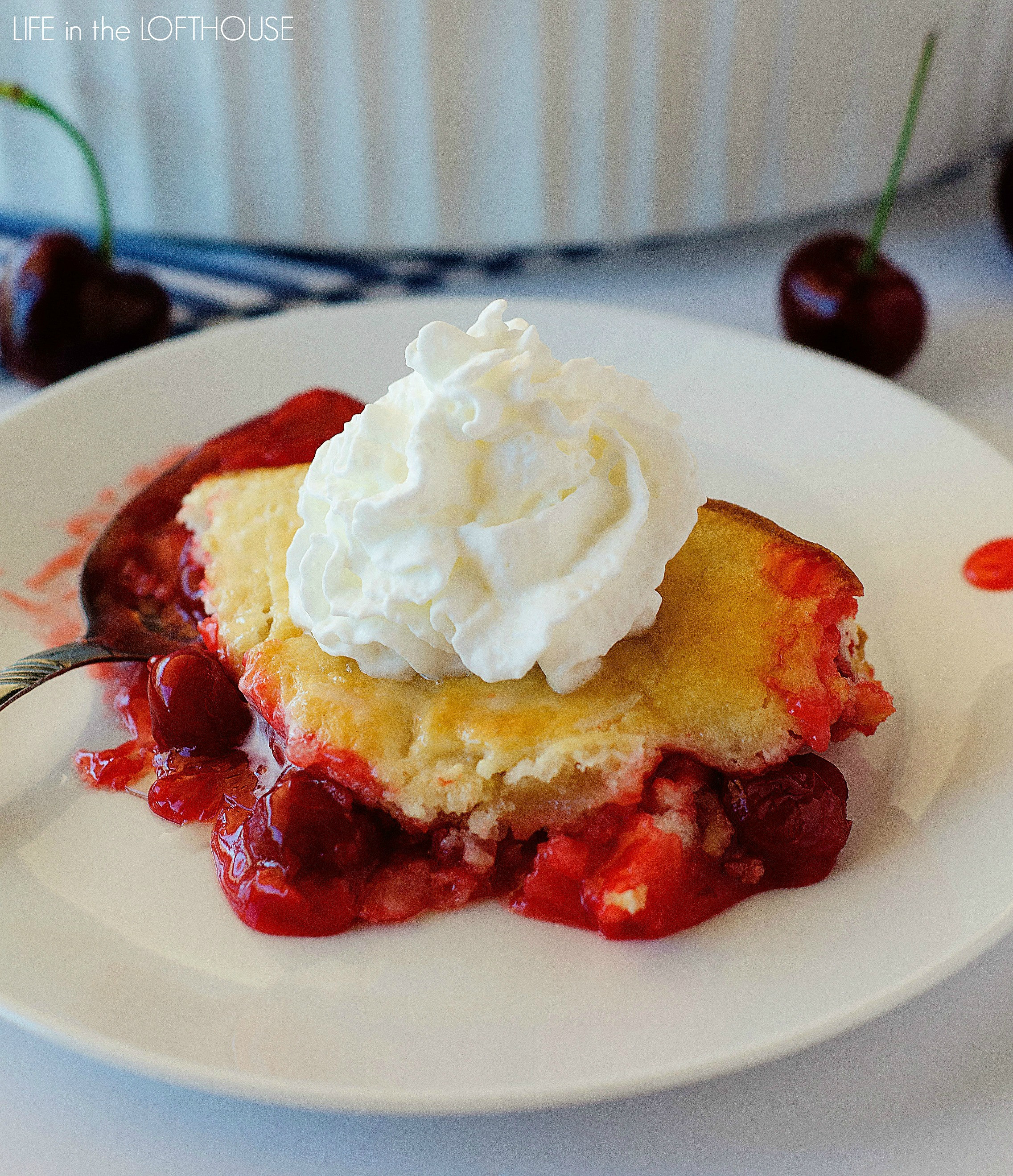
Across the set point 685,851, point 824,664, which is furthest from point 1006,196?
point 685,851

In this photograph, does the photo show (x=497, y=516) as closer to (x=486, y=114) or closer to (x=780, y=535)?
(x=780, y=535)

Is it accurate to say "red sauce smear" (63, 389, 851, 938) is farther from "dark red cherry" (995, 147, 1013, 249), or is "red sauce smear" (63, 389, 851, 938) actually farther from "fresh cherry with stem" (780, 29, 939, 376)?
"dark red cherry" (995, 147, 1013, 249)

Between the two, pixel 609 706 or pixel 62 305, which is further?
pixel 62 305

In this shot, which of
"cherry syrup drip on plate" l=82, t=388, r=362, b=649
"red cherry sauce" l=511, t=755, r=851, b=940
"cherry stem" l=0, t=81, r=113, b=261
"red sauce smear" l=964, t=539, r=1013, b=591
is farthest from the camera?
"cherry stem" l=0, t=81, r=113, b=261

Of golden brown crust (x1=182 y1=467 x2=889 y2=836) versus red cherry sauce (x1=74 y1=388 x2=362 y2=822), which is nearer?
golden brown crust (x1=182 y1=467 x2=889 y2=836)

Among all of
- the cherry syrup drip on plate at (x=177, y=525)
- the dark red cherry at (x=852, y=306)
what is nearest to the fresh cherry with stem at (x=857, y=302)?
the dark red cherry at (x=852, y=306)

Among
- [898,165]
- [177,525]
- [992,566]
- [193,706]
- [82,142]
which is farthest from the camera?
[82,142]

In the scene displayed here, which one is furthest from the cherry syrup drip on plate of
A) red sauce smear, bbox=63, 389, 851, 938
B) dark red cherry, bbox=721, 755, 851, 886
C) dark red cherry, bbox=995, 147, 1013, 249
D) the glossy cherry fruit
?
dark red cherry, bbox=995, 147, 1013, 249
